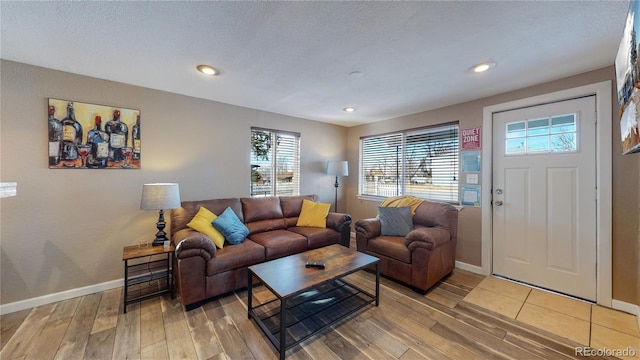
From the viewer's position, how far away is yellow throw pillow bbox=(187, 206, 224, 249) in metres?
2.57

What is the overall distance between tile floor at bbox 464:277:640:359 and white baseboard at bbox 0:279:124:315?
12.8 ft

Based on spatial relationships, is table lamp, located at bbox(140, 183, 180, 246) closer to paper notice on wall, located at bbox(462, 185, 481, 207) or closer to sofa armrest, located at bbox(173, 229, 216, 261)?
sofa armrest, located at bbox(173, 229, 216, 261)

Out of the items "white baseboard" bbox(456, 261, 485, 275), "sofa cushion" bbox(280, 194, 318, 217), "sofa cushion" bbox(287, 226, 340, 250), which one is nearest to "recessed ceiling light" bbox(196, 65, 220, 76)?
"sofa cushion" bbox(280, 194, 318, 217)

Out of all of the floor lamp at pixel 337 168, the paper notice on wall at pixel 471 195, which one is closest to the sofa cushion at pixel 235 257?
the floor lamp at pixel 337 168

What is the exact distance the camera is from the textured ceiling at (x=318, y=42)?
4.86 feet

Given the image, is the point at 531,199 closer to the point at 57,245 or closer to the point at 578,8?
the point at 578,8

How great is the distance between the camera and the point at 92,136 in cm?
250

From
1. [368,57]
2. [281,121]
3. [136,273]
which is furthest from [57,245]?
[368,57]

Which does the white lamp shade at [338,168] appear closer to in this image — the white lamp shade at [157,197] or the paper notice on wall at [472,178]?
the paper notice on wall at [472,178]

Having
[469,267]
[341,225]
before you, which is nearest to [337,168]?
[341,225]

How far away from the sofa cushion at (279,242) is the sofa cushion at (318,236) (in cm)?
9

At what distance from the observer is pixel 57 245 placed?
2367mm

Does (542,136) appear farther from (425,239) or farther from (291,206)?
(291,206)

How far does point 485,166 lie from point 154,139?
4183 mm
